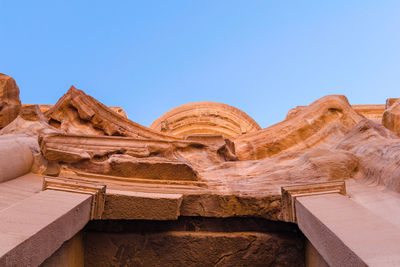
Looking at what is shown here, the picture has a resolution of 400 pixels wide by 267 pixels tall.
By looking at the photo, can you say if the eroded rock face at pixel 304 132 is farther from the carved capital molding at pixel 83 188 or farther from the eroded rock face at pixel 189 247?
the carved capital molding at pixel 83 188

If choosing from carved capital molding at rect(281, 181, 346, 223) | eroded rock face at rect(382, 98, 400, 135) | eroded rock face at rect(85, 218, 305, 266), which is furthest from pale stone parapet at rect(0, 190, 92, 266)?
eroded rock face at rect(382, 98, 400, 135)

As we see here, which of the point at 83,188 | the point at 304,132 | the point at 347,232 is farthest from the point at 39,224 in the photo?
the point at 304,132

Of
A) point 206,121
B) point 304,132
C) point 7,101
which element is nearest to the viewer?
point 7,101

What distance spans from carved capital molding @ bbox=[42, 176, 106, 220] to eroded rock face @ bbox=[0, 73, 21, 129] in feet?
7.92

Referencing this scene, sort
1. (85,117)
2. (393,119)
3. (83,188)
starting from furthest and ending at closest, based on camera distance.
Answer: (85,117), (393,119), (83,188)

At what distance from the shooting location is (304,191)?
10.2ft

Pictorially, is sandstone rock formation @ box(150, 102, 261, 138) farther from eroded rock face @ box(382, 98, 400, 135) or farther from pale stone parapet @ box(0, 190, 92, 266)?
pale stone parapet @ box(0, 190, 92, 266)

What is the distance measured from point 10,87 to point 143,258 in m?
3.44

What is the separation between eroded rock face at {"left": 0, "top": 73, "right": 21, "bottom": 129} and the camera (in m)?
4.80

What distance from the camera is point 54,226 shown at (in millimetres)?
2336

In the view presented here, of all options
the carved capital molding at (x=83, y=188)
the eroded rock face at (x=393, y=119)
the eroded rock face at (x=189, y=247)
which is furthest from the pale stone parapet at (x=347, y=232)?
the eroded rock face at (x=393, y=119)

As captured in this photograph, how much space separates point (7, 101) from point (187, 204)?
344 centimetres

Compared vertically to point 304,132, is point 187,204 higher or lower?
lower

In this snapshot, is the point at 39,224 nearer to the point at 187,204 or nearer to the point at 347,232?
the point at 187,204
